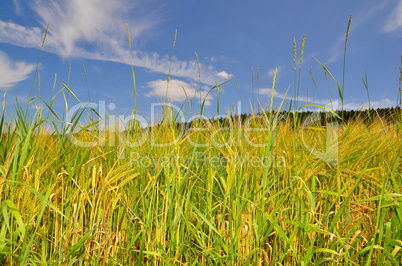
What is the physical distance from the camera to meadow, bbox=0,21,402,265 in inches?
42.7

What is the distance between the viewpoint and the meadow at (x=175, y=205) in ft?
3.56

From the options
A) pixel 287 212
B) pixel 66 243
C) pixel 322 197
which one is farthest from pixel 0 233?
pixel 322 197

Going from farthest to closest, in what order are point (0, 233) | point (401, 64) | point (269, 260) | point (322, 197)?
point (401, 64), point (322, 197), point (269, 260), point (0, 233)

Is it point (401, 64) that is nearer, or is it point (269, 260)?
point (269, 260)

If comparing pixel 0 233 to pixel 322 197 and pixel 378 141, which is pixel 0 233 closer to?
pixel 322 197

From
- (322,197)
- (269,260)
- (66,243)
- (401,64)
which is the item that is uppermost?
(401,64)

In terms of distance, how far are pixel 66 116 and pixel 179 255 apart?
0.89 m

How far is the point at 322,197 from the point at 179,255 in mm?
766

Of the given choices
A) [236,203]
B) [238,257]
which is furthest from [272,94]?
[238,257]

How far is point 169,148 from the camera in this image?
4.25 feet

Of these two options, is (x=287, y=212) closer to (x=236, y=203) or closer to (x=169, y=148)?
(x=236, y=203)

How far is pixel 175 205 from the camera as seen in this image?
3.89 ft

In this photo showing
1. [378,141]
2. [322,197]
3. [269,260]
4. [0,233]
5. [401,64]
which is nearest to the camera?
[0,233]

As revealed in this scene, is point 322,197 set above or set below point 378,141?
below
